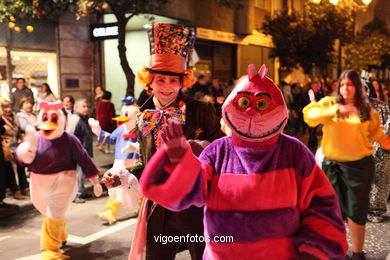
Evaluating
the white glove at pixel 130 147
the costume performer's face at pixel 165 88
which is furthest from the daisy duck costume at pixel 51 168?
the costume performer's face at pixel 165 88

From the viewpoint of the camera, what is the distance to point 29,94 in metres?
10.8

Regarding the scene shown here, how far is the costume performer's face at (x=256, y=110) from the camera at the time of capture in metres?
2.18

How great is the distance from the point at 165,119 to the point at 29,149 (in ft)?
7.99

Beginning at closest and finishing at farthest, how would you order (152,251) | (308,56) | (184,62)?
(152,251) → (184,62) → (308,56)

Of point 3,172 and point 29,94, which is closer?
point 3,172

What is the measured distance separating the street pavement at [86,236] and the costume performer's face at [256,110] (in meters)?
2.96

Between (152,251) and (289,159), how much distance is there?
1.36 m

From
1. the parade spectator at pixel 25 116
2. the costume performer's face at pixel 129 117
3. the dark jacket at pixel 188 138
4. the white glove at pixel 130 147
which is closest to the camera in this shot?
the dark jacket at pixel 188 138

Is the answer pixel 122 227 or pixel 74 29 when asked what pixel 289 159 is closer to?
pixel 122 227

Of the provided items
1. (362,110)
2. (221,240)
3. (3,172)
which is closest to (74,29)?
(3,172)

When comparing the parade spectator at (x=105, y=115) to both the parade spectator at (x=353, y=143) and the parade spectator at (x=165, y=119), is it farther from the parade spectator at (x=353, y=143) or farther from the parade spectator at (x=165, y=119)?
the parade spectator at (x=165, y=119)

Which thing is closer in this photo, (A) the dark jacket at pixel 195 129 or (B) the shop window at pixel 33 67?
(A) the dark jacket at pixel 195 129

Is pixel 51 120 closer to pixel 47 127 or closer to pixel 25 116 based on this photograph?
pixel 47 127

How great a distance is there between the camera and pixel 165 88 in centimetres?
311
